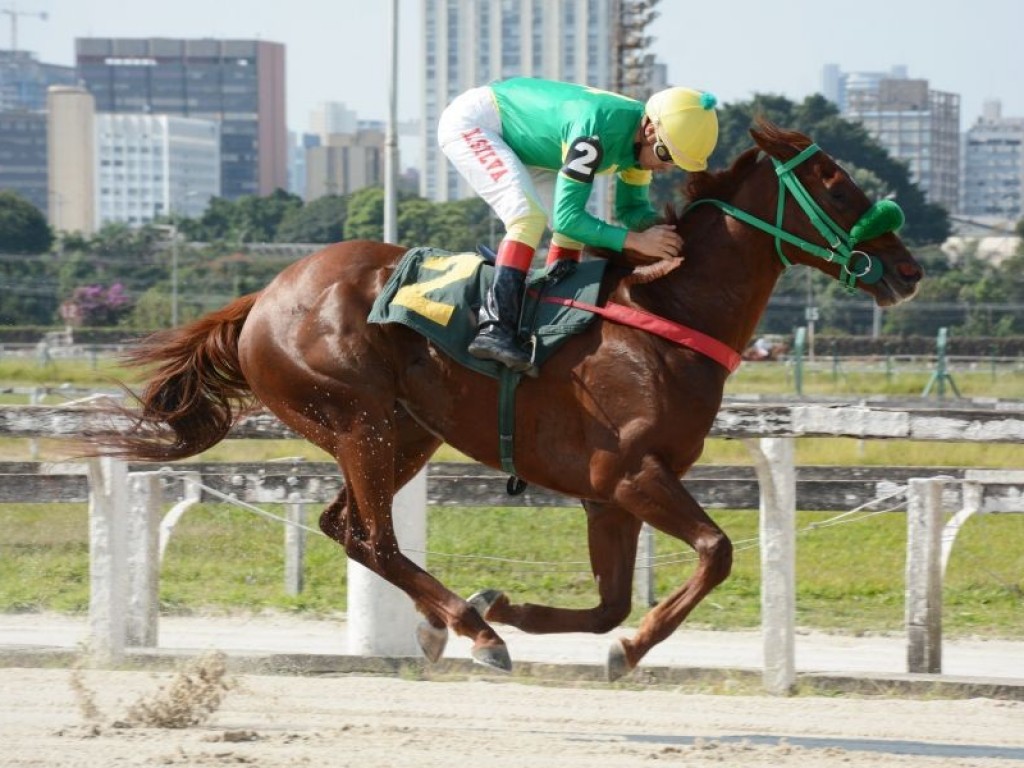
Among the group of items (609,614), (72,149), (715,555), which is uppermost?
(72,149)

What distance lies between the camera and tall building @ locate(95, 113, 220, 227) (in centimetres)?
16800

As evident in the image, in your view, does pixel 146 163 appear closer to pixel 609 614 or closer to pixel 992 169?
pixel 992 169

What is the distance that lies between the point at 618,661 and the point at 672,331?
1088 mm

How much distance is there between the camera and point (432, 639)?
20.0 ft

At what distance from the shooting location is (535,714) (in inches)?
241

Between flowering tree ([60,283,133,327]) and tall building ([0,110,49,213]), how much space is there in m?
116

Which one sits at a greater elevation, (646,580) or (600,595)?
(600,595)

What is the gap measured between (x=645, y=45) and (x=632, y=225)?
120ft

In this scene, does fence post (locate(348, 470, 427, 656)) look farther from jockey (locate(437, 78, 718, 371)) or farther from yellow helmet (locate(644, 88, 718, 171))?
yellow helmet (locate(644, 88, 718, 171))

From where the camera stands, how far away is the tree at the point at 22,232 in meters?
59.9

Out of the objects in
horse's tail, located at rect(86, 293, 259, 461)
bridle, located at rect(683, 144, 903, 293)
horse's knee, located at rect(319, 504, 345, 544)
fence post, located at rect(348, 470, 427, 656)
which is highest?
bridle, located at rect(683, 144, 903, 293)

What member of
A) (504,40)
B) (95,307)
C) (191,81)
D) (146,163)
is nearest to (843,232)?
(95,307)

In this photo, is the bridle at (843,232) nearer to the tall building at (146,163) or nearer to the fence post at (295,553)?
the fence post at (295,553)

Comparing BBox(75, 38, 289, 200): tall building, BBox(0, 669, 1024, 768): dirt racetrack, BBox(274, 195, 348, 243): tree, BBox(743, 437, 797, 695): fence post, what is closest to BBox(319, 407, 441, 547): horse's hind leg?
BBox(0, 669, 1024, 768): dirt racetrack
